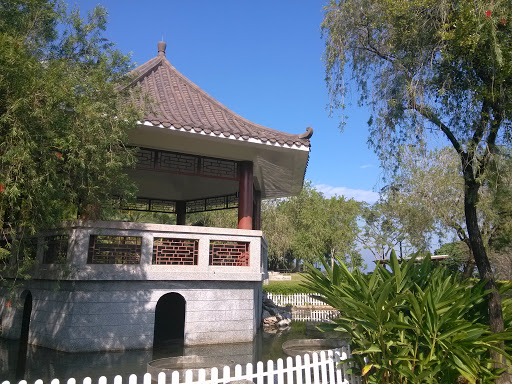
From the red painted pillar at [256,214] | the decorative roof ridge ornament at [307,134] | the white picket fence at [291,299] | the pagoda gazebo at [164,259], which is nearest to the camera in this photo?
the pagoda gazebo at [164,259]

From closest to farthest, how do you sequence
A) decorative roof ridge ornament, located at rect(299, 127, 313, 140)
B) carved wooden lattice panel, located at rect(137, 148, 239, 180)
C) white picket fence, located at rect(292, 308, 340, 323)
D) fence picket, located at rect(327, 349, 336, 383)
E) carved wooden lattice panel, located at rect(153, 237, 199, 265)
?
fence picket, located at rect(327, 349, 336, 383)
carved wooden lattice panel, located at rect(153, 237, 199, 265)
decorative roof ridge ornament, located at rect(299, 127, 313, 140)
carved wooden lattice panel, located at rect(137, 148, 239, 180)
white picket fence, located at rect(292, 308, 340, 323)

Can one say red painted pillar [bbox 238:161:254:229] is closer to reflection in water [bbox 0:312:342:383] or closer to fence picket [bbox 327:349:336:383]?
reflection in water [bbox 0:312:342:383]

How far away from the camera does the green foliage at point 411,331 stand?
4719 mm

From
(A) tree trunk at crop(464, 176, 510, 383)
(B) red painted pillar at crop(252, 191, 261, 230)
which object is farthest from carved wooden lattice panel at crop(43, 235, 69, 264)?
(A) tree trunk at crop(464, 176, 510, 383)

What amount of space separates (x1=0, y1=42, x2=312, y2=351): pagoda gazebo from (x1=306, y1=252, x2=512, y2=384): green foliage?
4.31 meters

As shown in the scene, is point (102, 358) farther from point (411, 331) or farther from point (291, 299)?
point (291, 299)

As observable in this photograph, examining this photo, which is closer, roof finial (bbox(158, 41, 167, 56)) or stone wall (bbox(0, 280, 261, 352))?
stone wall (bbox(0, 280, 261, 352))

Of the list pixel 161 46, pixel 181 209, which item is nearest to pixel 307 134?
pixel 161 46

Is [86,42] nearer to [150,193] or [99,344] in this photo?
[99,344]

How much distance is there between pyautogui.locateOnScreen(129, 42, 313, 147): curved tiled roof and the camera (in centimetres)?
866

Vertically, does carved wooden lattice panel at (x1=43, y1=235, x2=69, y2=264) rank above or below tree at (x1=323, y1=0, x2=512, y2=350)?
below

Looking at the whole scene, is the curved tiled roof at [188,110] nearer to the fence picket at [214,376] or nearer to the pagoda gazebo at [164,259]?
the pagoda gazebo at [164,259]

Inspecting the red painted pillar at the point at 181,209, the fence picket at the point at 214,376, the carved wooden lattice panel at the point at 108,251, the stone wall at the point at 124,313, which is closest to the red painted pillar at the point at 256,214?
the red painted pillar at the point at 181,209

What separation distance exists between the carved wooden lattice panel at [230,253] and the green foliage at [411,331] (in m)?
4.45
